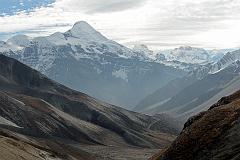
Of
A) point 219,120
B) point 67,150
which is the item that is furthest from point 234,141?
point 67,150

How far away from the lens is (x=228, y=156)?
100 feet

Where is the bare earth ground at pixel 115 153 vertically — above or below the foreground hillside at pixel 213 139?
below

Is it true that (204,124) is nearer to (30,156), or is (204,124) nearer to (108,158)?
(30,156)

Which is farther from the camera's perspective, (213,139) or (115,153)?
(115,153)

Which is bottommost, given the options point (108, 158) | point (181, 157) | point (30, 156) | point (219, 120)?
point (108, 158)

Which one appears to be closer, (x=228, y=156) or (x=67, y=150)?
(x=228, y=156)

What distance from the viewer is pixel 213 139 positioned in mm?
33250

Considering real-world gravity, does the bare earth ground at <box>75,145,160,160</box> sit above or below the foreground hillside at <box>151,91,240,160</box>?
below

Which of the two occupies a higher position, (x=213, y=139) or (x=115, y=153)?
(x=213, y=139)

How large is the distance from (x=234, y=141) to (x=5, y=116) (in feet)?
568

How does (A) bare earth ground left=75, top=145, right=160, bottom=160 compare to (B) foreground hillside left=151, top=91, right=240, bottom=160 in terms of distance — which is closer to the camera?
(B) foreground hillside left=151, top=91, right=240, bottom=160

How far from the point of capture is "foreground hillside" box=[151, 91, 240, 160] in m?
31.5

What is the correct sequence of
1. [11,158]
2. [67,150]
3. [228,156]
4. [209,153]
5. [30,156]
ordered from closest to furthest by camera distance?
[228,156], [209,153], [11,158], [30,156], [67,150]

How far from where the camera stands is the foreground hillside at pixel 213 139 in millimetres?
31484
